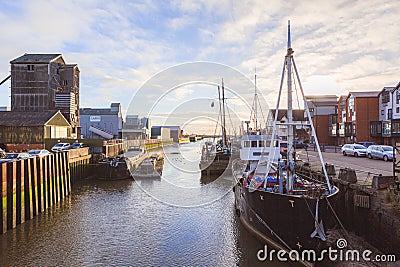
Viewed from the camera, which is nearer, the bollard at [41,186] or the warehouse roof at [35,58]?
the bollard at [41,186]

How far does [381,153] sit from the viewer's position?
32281 millimetres

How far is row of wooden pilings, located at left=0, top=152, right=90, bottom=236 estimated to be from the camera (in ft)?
60.6

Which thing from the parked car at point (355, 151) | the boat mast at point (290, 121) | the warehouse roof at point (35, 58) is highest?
the warehouse roof at point (35, 58)

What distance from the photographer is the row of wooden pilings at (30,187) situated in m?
18.5

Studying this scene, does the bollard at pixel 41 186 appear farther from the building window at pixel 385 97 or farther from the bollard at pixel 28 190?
the building window at pixel 385 97

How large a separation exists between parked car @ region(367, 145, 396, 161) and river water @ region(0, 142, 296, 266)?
1559cm

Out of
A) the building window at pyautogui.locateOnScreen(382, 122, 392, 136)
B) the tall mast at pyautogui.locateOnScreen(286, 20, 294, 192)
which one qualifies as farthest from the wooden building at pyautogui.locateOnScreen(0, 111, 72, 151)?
the building window at pyautogui.locateOnScreen(382, 122, 392, 136)

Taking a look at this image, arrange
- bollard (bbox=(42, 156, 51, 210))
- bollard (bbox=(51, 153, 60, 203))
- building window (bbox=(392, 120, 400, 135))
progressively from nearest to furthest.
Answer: bollard (bbox=(42, 156, 51, 210))
bollard (bbox=(51, 153, 60, 203))
building window (bbox=(392, 120, 400, 135))

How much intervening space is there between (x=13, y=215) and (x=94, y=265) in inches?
299

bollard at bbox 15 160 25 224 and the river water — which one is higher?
bollard at bbox 15 160 25 224

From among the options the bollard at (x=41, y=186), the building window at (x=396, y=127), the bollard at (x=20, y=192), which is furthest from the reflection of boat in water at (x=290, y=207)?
the building window at (x=396, y=127)

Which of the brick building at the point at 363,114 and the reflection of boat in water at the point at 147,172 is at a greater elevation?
the brick building at the point at 363,114

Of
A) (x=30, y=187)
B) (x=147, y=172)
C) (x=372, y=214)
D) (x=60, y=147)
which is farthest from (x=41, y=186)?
(x=60, y=147)

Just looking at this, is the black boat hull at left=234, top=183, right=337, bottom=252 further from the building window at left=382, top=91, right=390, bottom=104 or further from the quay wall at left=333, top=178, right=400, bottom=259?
the building window at left=382, top=91, right=390, bottom=104
